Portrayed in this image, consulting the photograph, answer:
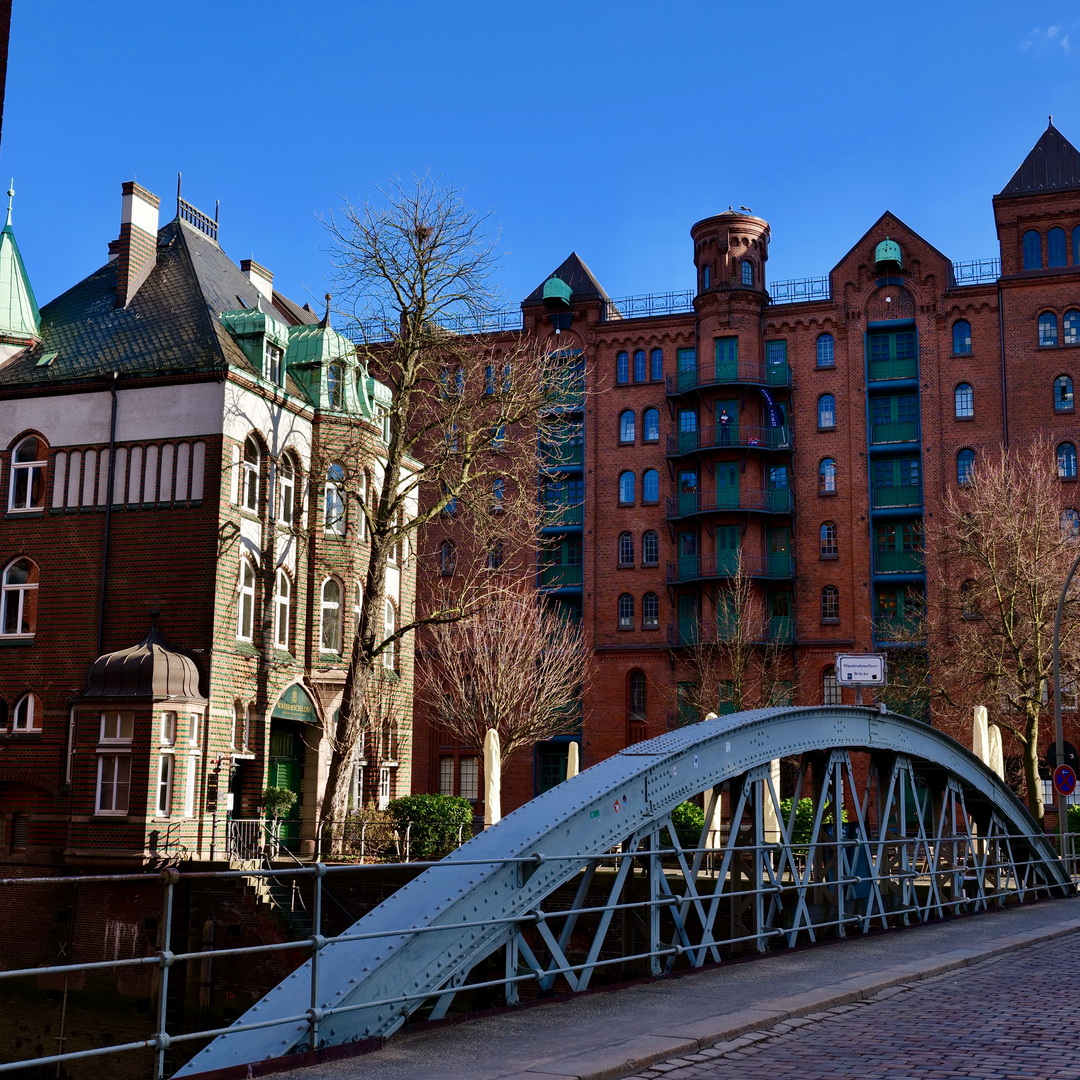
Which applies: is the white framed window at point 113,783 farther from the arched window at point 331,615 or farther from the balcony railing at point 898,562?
the balcony railing at point 898,562

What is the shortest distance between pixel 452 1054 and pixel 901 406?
4403cm

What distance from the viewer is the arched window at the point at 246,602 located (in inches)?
1112

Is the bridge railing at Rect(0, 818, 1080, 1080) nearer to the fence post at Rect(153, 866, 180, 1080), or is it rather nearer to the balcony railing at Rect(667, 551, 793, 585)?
the fence post at Rect(153, 866, 180, 1080)

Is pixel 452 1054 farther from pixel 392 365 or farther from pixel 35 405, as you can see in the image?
pixel 35 405

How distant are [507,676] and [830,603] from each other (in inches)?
537

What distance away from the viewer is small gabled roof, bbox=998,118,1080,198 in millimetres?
49156

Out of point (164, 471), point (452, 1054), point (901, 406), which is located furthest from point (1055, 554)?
point (452, 1054)

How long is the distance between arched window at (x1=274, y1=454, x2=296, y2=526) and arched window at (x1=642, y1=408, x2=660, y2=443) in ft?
75.5

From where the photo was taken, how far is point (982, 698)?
3672cm

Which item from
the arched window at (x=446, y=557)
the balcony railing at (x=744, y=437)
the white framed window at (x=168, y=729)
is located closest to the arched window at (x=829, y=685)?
the balcony railing at (x=744, y=437)

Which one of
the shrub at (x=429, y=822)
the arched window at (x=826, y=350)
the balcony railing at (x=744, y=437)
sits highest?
the arched window at (x=826, y=350)

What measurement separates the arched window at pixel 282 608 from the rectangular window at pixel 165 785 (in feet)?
14.5

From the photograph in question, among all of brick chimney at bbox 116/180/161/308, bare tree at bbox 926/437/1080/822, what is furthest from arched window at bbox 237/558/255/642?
bare tree at bbox 926/437/1080/822

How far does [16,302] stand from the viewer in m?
30.6
